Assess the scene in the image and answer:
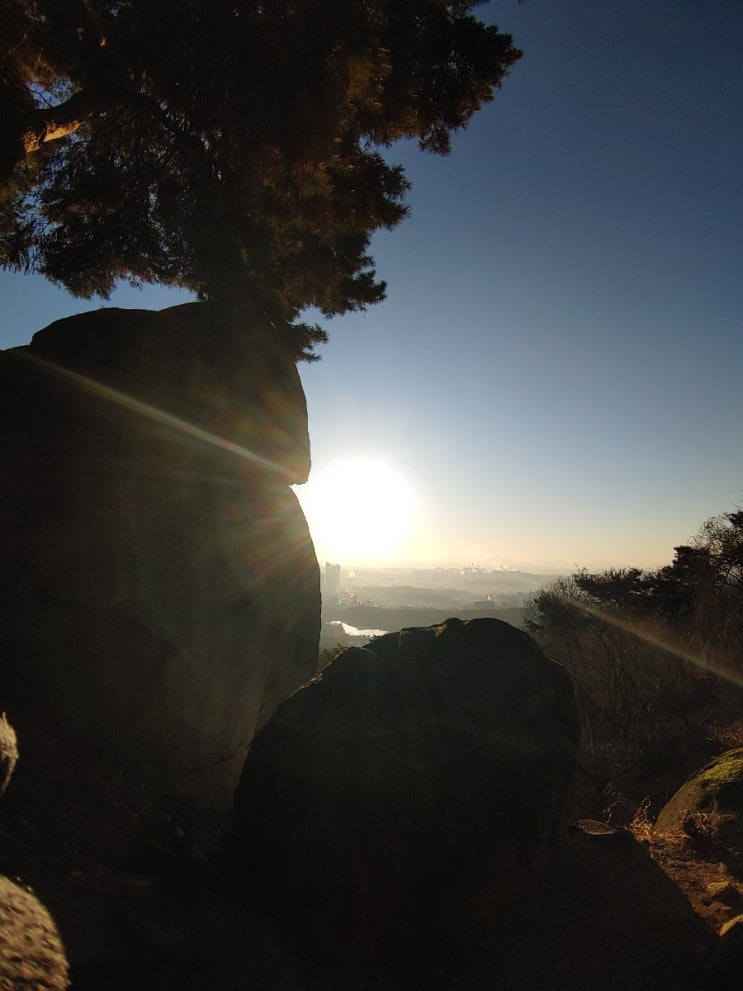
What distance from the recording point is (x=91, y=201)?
984 cm

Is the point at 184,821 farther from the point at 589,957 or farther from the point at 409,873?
the point at 589,957

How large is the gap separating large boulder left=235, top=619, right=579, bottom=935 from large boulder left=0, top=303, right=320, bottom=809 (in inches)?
140

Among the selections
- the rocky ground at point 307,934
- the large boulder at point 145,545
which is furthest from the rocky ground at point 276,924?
the large boulder at point 145,545

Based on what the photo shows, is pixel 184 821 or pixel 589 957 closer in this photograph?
pixel 589 957

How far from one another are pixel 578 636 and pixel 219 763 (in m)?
29.9

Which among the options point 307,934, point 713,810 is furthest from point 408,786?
point 713,810

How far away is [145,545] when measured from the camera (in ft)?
30.6

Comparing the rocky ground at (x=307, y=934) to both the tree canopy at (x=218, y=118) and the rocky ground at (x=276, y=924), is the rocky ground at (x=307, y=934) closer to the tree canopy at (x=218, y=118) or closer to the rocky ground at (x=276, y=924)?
the rocky ground at (x=276, y=924)

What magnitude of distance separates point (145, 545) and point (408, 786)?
6.69m

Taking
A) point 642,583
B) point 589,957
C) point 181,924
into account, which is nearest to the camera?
point 181,924

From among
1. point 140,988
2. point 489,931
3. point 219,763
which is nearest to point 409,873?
point 489,931

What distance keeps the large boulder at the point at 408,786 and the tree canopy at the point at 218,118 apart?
8.38 meters

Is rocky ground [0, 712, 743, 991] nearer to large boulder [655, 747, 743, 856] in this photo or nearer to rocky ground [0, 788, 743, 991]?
rocky ground [0, 788, 743, 991]

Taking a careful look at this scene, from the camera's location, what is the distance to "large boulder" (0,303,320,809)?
26.3 ft
